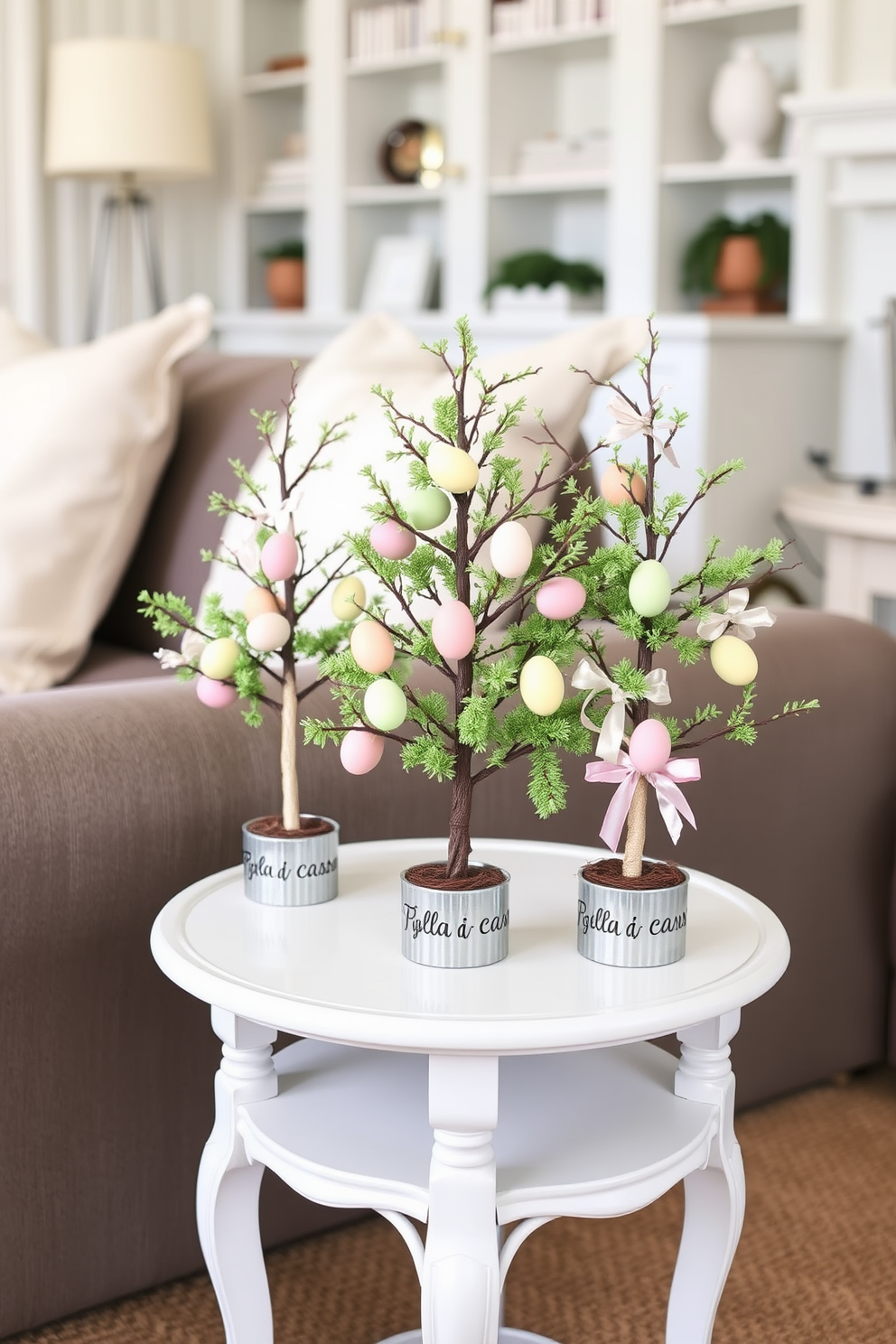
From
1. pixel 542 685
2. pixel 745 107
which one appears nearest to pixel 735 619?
pixel 542 685

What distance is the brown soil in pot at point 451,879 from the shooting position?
0.96 metres

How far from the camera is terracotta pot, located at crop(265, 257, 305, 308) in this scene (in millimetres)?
4301

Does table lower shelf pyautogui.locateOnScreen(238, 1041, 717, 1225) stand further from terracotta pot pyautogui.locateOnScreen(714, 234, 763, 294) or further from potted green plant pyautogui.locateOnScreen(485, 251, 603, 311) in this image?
potted green plant pyautogui.locateOnScreen(485, 251, 603, 311)

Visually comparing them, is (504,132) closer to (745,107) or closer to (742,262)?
(745,107)

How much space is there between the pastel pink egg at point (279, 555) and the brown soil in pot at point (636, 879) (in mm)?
281

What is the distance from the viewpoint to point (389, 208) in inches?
167

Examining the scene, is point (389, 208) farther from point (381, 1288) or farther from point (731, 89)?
point (381, 1288)

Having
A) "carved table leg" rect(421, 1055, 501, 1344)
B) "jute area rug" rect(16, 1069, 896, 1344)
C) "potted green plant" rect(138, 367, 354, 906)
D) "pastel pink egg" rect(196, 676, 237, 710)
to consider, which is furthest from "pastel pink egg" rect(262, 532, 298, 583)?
"jute area rug" rect(16, 1069, 896, 1344)

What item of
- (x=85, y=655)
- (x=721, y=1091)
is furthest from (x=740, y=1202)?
(x=85, y=655)

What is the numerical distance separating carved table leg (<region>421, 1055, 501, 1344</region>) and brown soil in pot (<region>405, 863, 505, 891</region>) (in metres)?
0.11

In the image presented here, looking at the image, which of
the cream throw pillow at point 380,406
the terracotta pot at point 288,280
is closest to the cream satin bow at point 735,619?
the cream throw pillow at point 380,406

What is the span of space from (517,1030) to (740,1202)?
1.00ft

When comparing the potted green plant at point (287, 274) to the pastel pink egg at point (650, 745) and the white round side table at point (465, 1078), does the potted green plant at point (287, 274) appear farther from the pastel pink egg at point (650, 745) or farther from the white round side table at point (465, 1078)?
the pastel pink egg at point (650, 745)

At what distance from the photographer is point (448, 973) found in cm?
96
